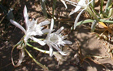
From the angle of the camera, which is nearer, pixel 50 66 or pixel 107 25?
pixel 50 66

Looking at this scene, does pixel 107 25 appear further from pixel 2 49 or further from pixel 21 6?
pixel 2 49

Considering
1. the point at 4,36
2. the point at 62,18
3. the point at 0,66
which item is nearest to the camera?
the point at 0,66

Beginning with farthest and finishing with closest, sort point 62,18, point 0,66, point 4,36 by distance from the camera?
point 62,18
point 4,36
point 0,66

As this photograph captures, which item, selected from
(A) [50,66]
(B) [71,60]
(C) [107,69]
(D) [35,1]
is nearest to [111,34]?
(C) [107,69]

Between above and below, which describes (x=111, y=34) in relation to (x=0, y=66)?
above

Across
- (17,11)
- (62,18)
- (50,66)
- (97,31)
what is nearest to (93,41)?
(97,31)

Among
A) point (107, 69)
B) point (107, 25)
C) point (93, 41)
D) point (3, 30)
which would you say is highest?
point (3, 30)
